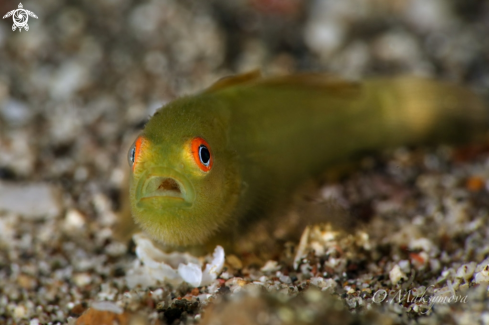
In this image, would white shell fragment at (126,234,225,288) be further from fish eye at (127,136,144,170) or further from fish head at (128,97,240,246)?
fish eye at (127,136,144,170)

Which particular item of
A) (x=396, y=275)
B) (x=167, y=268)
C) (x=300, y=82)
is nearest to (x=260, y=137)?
(x=300, y=82)

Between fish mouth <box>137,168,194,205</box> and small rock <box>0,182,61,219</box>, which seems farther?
small rock <box>0,182,61,219</box>

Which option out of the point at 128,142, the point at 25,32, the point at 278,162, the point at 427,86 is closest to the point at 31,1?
the point at 25,32

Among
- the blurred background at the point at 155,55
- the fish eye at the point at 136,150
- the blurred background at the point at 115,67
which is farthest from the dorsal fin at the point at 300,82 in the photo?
the fish eye at the point at 136,150

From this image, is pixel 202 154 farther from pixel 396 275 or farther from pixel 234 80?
pixel 396 275

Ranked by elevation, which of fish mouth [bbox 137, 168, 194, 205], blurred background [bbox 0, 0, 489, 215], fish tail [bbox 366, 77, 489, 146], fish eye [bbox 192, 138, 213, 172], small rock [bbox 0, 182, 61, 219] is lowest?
fish mouth [bbox 137, 168, 194, 205]

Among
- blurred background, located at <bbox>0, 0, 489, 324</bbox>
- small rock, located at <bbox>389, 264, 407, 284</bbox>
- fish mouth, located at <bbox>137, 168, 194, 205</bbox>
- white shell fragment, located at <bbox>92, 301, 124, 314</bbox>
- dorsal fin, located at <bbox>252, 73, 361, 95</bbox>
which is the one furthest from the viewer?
dorsal fin, located at <bbox>252, 73, 361, 95</bbox>

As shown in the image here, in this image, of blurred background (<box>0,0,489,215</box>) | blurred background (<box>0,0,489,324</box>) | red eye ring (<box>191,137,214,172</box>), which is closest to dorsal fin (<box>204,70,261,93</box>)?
blurred background (<box>0,0,489,324</box>)

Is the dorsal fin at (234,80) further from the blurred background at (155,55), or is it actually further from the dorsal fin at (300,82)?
the blurred background at (155,55)
